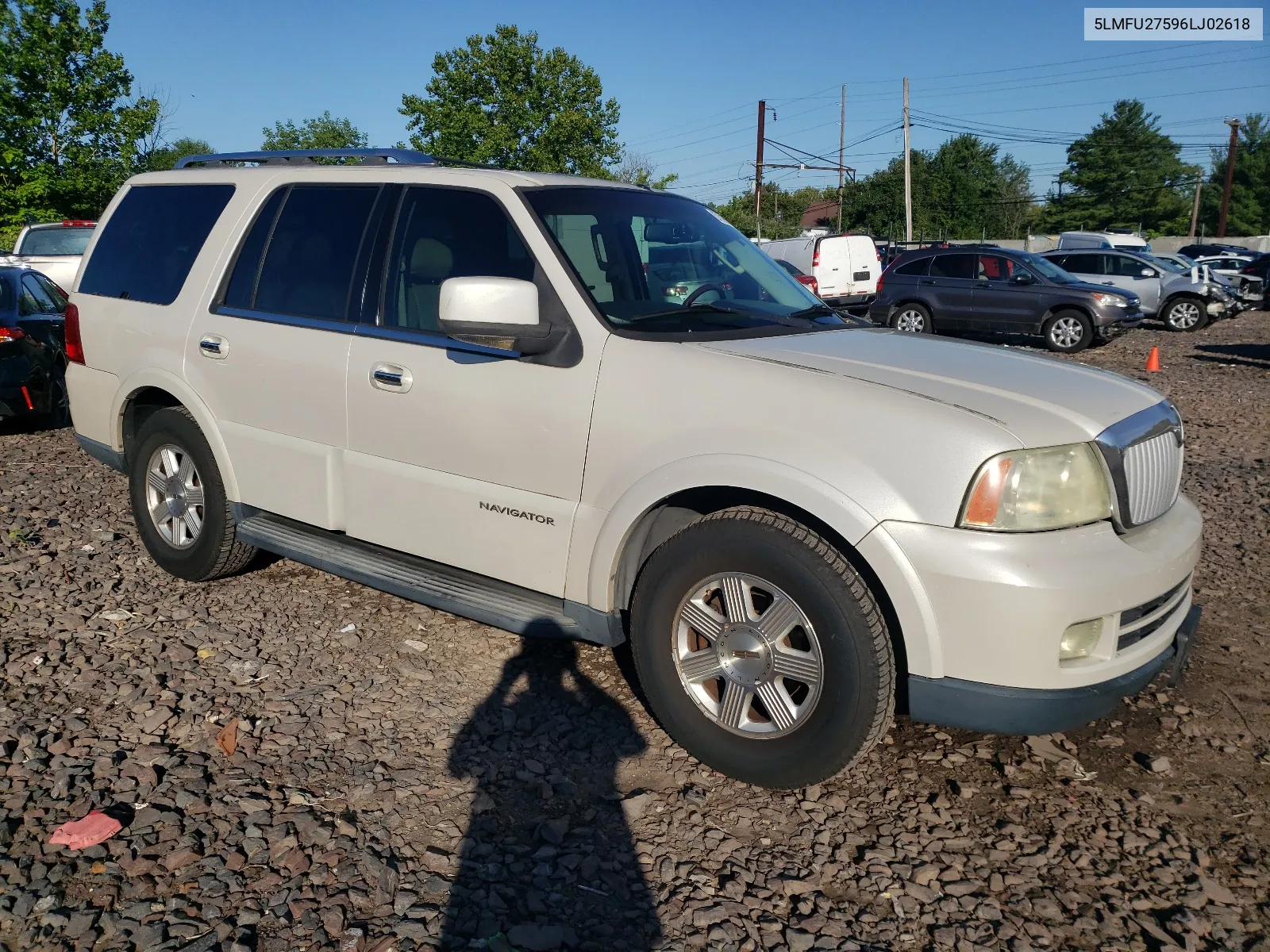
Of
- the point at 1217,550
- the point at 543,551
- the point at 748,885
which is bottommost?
the point at 748,885

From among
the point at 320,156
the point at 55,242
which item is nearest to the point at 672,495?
the point at 320,156

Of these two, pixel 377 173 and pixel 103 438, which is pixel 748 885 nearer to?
pixel 377 173

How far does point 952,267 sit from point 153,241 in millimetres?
15859

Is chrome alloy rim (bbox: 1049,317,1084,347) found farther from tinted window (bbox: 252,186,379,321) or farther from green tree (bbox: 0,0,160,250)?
green tree (bbox: 0,0,160,250)

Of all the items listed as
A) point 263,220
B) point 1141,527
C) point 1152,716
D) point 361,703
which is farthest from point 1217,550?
point 263,220

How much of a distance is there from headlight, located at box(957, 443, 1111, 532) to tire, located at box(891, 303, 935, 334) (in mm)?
15966

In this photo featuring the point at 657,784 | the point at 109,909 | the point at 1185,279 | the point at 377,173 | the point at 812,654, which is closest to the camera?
the point at 109,909

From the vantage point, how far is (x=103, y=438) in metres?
5.24

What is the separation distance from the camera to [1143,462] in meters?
3.09

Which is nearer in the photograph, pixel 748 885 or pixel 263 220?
pixel 748 885

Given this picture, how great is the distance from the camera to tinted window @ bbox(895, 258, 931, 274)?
18438 millimetres

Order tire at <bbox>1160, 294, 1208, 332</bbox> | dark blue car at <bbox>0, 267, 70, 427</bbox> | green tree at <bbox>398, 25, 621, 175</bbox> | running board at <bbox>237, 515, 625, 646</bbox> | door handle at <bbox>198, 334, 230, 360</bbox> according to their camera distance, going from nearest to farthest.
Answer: running board at <bbox>237, 515, 625, 646</bbox> < door handle at <bbox>198, 334, 230, 360</bbox> < dark blue car at <bbox>0, 267, 70, 427</bbox> < tire at <bbox>1160, 294, 1208, 332</bbox> < green tree at <bbox>398, 25, 621, 175</bbox>

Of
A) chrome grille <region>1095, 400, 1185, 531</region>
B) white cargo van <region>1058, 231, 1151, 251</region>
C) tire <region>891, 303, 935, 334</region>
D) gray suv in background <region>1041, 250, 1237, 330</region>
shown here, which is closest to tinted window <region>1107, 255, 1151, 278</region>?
gray suv in background <region>1041, 250, 1237, 330</region>

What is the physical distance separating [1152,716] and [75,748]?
396 centimetres
